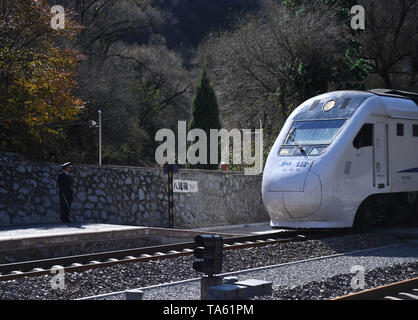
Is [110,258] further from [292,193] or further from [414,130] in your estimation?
[414,130]

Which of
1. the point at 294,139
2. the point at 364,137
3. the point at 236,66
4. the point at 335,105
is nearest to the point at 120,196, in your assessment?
the point at 294,139

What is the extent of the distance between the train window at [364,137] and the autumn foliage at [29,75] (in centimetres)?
912

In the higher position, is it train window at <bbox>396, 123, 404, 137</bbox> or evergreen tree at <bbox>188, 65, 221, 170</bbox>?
evergreen tree at <bbox>188, 65, 221, 170</bbox>

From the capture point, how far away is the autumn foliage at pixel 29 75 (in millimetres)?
18562

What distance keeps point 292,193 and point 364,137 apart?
93.1 inches

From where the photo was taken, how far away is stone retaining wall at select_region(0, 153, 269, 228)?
17641 millimetres

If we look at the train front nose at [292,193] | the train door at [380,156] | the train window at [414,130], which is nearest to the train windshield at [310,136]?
the train front nose at [292,193]

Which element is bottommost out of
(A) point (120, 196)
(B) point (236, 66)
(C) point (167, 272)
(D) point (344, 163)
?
(C) point (167, 272)

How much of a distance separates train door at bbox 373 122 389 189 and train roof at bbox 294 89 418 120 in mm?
757

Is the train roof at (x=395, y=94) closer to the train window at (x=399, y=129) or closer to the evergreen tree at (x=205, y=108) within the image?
the train window at (x=399, y=129)

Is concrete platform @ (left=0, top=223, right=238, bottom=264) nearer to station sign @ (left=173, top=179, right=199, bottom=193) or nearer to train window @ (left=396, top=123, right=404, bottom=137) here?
station sign @ (left=173, top=179, right=199, bottom=193)

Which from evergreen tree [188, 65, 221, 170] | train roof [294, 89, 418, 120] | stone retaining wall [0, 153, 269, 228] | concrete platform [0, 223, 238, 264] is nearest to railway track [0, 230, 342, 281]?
concrete platform [0, 223, 238, 264]

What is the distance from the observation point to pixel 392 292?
8172 mm
